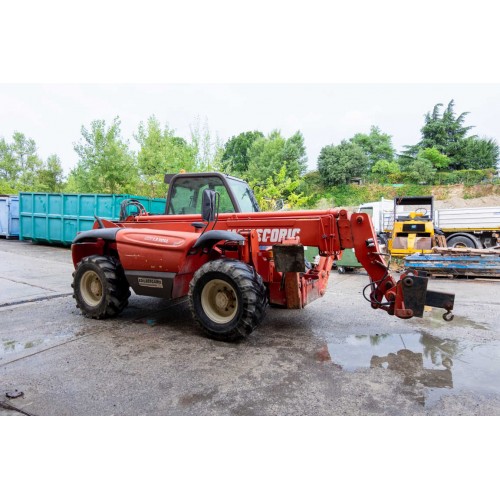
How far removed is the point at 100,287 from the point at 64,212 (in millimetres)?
10332

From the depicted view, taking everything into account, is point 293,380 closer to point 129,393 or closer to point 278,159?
point 129,393

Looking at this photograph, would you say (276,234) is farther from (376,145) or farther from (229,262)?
(376,145)

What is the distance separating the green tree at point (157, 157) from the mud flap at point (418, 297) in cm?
1637

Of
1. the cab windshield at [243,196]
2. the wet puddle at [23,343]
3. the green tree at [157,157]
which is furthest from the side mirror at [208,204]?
the green tree at [157,157]

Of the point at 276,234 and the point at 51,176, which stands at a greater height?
the point at 51,176

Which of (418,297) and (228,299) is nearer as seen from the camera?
(418,297)

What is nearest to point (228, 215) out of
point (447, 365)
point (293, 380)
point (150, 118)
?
point (293, 380)

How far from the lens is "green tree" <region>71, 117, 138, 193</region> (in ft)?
63.4

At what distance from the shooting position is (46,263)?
10.7m

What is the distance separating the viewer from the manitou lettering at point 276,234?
15.6 ft

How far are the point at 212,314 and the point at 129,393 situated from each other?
1514 millimetres

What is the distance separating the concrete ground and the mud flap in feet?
1.70

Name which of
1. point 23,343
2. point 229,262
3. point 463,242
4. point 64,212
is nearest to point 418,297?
point 229,262

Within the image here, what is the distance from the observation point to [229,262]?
4.26 metres
